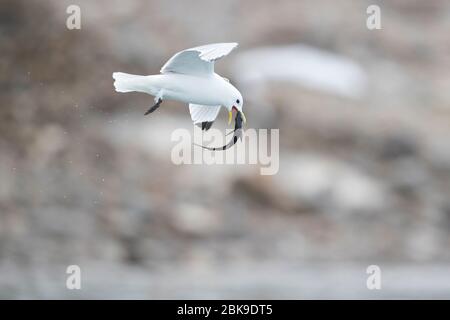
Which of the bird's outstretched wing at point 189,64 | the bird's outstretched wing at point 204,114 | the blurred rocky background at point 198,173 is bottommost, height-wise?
the bird's outstretched wing at point 204,114

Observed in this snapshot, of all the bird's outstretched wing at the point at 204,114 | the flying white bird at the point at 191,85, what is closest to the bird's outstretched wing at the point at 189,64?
the flying white bird at the point at 191,85

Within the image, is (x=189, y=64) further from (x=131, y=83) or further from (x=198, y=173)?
(x=198, y=173)

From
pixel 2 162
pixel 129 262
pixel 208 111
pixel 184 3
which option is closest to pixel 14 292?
pixel 129 262

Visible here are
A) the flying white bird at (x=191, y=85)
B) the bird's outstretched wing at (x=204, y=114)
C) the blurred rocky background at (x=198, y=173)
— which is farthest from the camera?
the blurred rocky background at (x=198, y=173)

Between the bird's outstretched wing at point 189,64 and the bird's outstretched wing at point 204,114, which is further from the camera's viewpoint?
the bird's outstretched wing at point 204,114

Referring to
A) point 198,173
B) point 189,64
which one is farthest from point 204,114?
point 198,173

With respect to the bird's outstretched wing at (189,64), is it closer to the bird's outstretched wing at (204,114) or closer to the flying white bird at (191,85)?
the flying white bird at (191,85)
